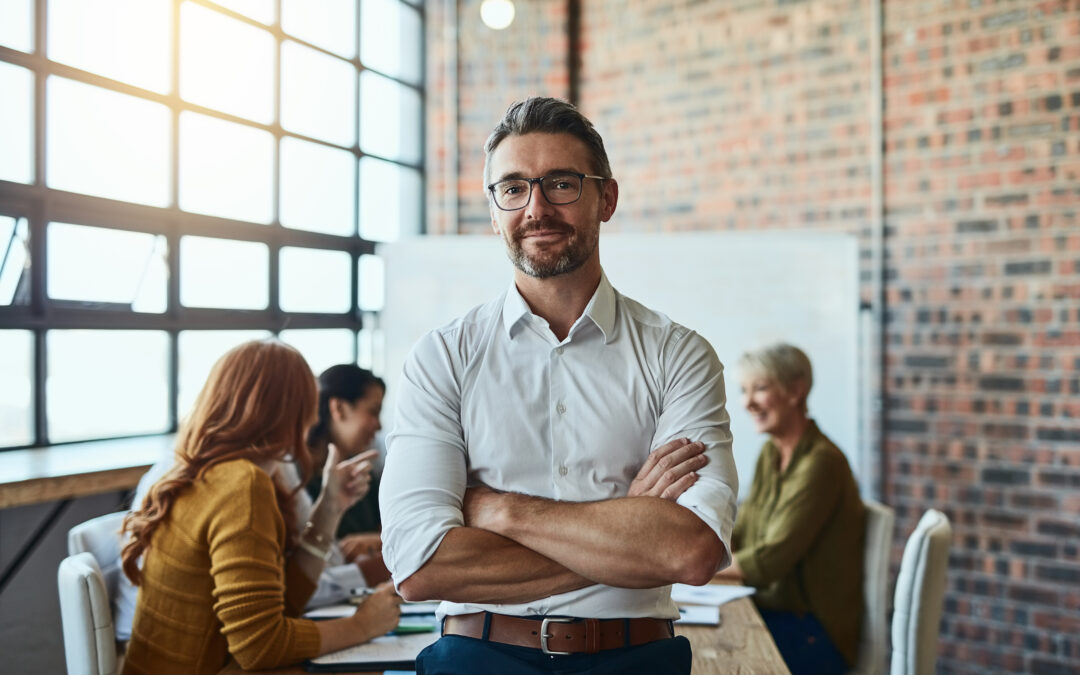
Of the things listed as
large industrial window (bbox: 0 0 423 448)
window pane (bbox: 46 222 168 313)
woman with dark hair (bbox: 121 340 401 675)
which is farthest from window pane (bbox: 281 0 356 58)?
woman with dark hair (bbox: 121 340 401 675)

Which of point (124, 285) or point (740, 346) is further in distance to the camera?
point (740, 346)

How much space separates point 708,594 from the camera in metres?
2.36

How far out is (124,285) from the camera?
12.1ft

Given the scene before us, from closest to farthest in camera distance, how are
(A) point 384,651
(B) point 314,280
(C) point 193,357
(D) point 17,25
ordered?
(A) point 384,651 < (D) point 17,25 < (C) point 193,357 < (B) point 314,280

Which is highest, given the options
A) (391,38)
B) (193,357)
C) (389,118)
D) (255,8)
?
(391,38)

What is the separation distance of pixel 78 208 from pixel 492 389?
8.54 ft

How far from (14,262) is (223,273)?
0.94 meters

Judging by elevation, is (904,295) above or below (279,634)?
above

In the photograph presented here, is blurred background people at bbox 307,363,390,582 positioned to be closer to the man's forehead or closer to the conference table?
the conference table

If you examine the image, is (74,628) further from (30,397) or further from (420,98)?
(420,98)

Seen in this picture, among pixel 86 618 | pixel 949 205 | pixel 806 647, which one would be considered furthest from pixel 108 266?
pixel 949 205

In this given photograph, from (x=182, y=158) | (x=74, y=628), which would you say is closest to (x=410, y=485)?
(x=74, y=628)

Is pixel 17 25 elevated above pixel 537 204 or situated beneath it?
elevated above

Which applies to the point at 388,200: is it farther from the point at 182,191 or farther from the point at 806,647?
the point at 806,647
